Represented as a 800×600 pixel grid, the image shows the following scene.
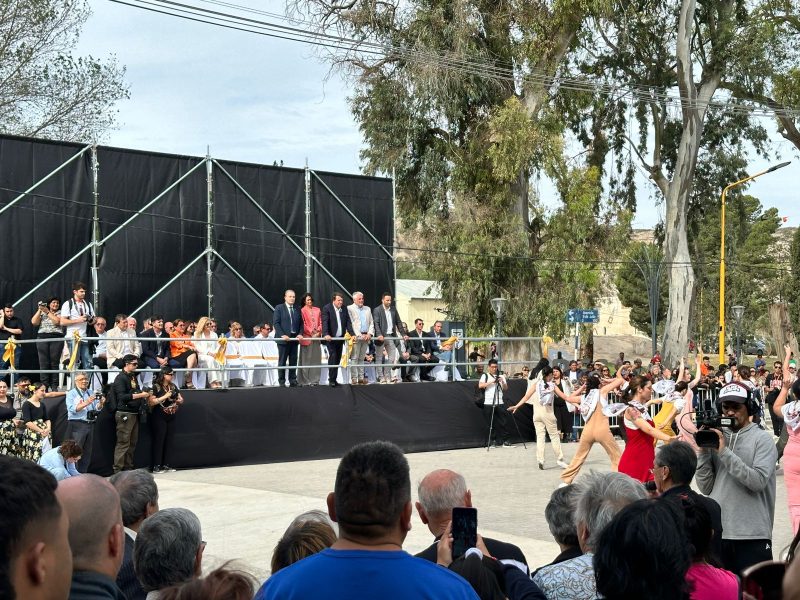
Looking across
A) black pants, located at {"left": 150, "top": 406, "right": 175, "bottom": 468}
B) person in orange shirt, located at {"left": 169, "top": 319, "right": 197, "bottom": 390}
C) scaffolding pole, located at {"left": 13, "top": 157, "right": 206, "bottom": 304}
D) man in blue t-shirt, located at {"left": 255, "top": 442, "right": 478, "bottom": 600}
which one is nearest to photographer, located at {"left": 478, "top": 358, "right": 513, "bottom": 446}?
person in orange shirt, located at {"left": 169, "top": 319, "right": 197, "bottom": 390}

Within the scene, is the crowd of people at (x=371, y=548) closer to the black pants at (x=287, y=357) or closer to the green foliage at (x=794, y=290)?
the black pants at (x=287, y=357)

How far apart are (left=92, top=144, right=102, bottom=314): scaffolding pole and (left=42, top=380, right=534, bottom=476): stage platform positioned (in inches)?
177

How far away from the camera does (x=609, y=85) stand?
119ft

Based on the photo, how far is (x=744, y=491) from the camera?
6543 millimetres

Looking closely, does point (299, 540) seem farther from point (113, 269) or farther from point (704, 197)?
point (704, 197)

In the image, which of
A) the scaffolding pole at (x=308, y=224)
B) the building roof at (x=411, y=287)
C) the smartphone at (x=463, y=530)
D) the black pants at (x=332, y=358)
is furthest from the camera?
the building roof at (x=411, y=287)

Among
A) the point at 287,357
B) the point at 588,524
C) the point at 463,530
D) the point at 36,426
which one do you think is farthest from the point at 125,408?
the point at 463,530

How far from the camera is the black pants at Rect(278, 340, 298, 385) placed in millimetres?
19719

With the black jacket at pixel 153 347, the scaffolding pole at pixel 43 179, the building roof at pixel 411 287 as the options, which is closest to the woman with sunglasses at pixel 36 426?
the black jacket at pixel 153 347

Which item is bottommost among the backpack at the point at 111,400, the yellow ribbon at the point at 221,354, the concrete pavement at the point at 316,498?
the concrete pavement at the point at 316,498

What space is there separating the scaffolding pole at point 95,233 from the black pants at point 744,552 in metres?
17.0

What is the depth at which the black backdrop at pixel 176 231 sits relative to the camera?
20.8 m

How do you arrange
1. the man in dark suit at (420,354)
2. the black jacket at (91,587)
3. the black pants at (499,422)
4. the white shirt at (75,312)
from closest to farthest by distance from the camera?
the black jacket at (91,587), the white shirt at (75,312), the man in dark suit at (420,354), the black pants at (499,422)

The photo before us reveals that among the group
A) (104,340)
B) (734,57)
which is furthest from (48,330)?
(734,57)
